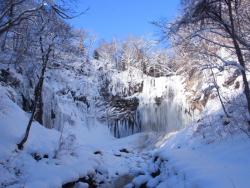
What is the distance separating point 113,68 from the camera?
104 feet

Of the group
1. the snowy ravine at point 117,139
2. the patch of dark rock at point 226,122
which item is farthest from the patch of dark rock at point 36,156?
the patch of dark rock at point 226,122

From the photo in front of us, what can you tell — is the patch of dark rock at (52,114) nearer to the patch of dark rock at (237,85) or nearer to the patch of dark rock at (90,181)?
the patch of dark rock at (90,181)

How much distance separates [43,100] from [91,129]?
959cm

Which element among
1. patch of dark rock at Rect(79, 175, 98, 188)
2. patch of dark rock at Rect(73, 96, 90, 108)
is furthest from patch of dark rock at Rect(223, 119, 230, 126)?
patch of dark rock at Rect(73, 96, 90, 108)

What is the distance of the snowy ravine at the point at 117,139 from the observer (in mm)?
9413

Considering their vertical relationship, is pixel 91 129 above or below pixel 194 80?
below

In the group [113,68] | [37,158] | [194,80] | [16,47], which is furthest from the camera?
[113,68]

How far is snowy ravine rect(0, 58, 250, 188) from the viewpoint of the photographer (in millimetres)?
9413

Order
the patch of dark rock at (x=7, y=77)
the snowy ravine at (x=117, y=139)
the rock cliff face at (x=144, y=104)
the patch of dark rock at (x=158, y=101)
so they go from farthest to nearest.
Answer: the patch of dark rock at (x=158, y=101) < the rock cliff face at (x=144, y=104) < the patch of dark rock at (x=7, y=77) < the snowy ravine at (x=117, y=139)

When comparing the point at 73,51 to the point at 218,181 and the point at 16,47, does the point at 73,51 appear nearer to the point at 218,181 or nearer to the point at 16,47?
the point at 16,47

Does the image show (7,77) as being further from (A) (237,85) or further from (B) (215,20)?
(A) (237,85)

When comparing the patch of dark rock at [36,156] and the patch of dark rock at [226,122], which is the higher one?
the patch of dark rock at [226,122]

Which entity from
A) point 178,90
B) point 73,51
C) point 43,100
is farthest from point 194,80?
point 73,51

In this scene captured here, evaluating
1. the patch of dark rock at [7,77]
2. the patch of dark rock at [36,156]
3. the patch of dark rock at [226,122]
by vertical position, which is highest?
the patch of dark rock at [7,77]
